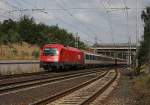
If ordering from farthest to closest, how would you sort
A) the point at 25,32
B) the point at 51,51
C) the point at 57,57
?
the point at 25,32 < the point at 51,51 < the point at 57,57

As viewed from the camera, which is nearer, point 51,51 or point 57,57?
point 57,57

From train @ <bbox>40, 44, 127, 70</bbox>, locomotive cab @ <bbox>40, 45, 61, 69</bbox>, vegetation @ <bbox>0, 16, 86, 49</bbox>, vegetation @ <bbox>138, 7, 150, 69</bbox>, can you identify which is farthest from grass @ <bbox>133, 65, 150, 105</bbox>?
vegetation @ <bbox>0, 16, 86, 49</bbox>

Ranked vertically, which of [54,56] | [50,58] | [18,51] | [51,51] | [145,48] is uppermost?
[18,51]

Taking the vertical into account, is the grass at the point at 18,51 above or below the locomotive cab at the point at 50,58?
above

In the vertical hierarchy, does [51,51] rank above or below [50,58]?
above

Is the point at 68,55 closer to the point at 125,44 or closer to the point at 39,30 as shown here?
the point at 39,30

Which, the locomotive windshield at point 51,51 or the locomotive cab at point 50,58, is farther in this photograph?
the locomotive windshield at point 51,51

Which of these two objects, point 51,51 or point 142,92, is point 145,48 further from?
point 142,92

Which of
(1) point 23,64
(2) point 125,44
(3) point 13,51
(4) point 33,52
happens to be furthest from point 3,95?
(2) point 125,44

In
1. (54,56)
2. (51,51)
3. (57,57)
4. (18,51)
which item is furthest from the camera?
(18,51)

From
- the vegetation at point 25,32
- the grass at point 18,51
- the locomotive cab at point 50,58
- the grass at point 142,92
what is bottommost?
the grass at point 142,92

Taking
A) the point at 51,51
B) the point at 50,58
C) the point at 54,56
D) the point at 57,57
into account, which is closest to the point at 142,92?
the point at 57,57

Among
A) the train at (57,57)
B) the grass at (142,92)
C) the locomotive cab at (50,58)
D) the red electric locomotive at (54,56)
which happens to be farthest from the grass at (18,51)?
the grass at (142,92)

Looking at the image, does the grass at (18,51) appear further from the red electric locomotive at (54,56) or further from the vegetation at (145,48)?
the vegetation at (145,48)
